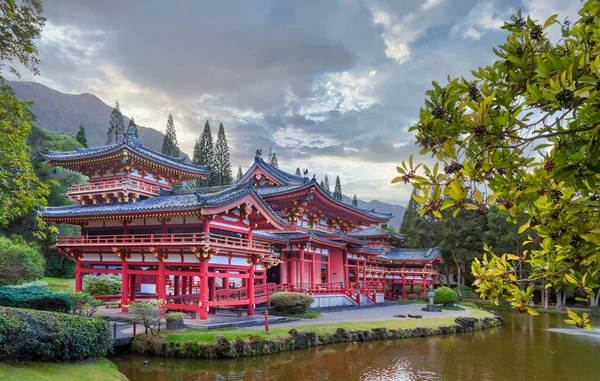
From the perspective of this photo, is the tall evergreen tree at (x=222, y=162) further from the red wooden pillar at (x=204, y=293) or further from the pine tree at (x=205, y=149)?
the red wooden pillar at (x=204, y=293)

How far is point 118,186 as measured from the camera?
91.7 feet

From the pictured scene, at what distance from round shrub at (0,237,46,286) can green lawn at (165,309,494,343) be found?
15560 millimetres

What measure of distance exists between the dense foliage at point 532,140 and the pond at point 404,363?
39.1ft

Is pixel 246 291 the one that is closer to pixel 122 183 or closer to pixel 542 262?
pixel 122 183

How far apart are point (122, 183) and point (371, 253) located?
73.2 feet

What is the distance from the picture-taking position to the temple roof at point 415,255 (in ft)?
145

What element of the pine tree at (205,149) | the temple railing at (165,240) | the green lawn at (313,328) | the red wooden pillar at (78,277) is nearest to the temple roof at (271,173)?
the temple railing at (165,240)

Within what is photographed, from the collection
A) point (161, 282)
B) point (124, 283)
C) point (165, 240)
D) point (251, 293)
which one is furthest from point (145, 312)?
point (251, 293)

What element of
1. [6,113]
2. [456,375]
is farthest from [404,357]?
[6,113]

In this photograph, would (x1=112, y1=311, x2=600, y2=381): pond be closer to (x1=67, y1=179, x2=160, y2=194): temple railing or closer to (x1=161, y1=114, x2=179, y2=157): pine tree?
(x1=67, y1=179, x2=160, y2=194): temple railing

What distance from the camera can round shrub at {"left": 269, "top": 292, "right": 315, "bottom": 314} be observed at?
24.5 m

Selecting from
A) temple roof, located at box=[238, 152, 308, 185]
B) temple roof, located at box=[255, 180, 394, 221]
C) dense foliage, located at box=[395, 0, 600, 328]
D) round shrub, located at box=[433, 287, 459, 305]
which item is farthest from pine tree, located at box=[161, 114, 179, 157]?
dense foliage, located at box=[395, 0, 600, 328]

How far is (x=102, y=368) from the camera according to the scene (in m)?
12.6

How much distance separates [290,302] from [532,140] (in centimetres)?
2245
